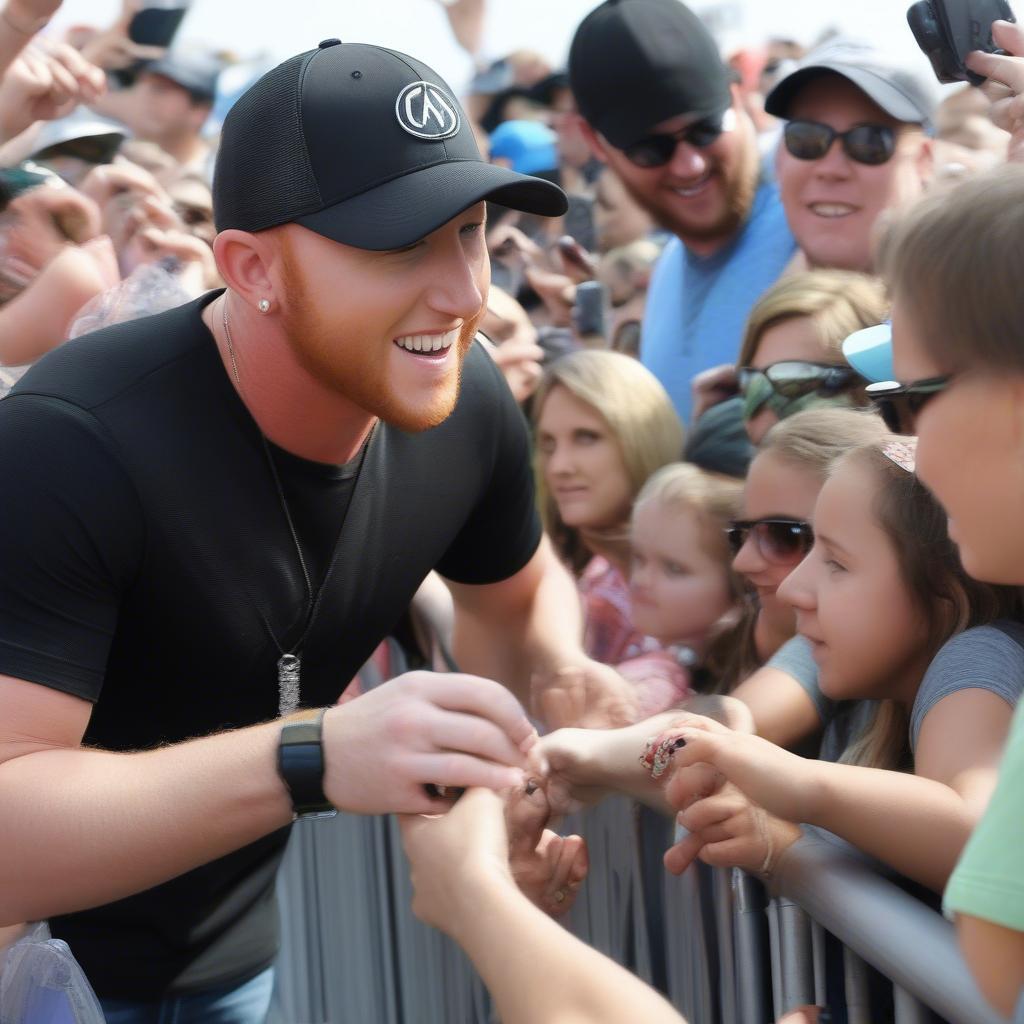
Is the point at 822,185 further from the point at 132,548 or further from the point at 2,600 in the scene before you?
the point at 2,600

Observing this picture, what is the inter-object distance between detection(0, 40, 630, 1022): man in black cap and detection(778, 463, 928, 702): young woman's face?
511 mm

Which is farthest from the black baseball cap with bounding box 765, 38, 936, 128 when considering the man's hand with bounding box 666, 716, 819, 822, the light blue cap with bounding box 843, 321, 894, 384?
the man's hand with bounding box 666, 716, 819, 822

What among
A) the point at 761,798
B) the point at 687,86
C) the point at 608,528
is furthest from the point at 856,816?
the point at 687,86

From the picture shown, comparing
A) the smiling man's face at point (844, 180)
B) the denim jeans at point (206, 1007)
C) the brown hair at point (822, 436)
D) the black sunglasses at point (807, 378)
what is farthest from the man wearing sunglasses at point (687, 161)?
the denim jeans at point (206, 1007)

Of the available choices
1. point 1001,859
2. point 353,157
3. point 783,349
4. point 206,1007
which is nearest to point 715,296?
point 783,349

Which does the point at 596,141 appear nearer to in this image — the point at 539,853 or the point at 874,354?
the point at 874,354

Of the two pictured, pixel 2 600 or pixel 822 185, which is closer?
pixel 2 600

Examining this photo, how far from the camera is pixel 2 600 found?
201 cm

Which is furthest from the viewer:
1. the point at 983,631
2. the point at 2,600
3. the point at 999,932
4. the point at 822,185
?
the point at 822,185

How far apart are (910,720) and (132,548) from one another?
1.15 metres

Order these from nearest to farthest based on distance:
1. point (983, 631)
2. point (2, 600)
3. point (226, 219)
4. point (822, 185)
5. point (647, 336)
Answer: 1. point (983, 631)
2. point (2, 600)
3. point (226, 219)
4. point (822, 185)
5. point (647, 336)

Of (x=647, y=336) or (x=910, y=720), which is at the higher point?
(x=910, y=720)

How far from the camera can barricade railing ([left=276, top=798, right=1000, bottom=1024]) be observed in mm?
1480

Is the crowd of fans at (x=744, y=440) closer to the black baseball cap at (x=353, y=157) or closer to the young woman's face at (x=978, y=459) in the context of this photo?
the young woman's face at (x=978, y=459)
